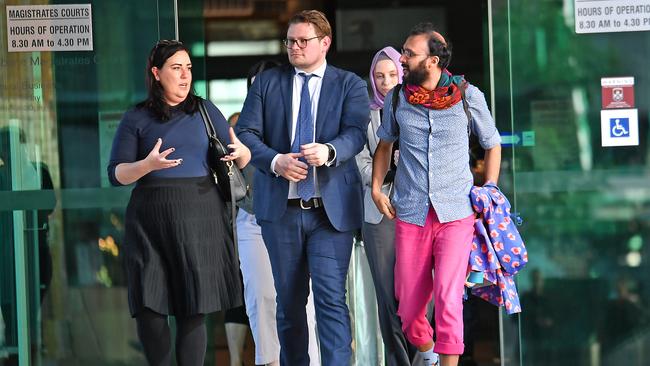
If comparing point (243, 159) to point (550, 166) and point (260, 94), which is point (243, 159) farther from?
point (550, 166)

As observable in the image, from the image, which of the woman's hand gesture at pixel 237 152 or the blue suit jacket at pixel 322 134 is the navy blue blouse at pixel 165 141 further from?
the blue suit jacket at pixel 322 134

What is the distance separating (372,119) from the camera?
7.75 metres

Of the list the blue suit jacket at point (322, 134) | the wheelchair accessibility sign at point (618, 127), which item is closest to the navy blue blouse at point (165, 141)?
the blue suit jacket at point (322, 134)

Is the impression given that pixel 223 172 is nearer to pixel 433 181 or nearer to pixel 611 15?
pixel 433 181

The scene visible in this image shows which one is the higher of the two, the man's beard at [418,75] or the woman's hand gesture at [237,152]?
the man's beard at [418,75]

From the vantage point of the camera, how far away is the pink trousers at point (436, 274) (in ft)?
22.0

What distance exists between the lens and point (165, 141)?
671cm

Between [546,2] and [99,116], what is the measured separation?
2958 millimetres

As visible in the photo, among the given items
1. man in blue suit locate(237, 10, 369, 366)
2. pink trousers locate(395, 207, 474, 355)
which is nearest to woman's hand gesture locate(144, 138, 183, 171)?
man in blue suit locate(237, 10, 369, 366)

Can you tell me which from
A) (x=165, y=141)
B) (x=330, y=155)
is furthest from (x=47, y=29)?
(x=330, y=155)

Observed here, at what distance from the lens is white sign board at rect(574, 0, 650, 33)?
8609 millimetres

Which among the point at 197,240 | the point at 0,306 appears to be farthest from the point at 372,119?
the point at 0,306

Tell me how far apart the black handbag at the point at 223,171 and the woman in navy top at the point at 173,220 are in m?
0.03

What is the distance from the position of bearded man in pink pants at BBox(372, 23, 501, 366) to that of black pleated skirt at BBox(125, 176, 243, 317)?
906 mm
